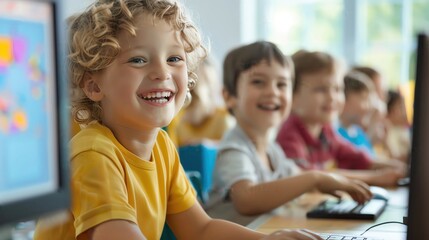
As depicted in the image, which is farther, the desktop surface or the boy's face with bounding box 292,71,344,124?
the boy's face with bounding box 292,71,344,124

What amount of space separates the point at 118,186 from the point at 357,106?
2.07m

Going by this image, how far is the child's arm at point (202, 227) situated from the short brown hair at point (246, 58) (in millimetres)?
569

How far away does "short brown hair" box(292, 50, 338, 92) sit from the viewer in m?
1.96

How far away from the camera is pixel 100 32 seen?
2.99 feet

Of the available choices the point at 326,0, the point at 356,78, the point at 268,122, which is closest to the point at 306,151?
the point at 268,122

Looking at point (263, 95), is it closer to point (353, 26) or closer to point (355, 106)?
point (355, 106)

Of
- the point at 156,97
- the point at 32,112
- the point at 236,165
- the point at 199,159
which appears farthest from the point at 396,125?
the point at 32,112

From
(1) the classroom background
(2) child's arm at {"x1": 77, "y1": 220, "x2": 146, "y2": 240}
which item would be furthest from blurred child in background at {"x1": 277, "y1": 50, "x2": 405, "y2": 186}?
(1) the classroom background

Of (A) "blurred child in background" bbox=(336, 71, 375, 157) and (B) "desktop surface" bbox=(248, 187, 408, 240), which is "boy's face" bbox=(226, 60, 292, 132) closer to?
(B) "desktop surface" bbox=(248, 187, 408, 240)

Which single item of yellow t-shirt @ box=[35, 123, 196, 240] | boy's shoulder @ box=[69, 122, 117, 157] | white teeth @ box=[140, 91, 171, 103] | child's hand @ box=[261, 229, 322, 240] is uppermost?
white teeth @ box=[140, 91, 171, 103]

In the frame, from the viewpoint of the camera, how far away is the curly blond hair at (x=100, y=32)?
0.91 m

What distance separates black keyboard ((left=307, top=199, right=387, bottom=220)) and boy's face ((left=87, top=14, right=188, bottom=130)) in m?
0.49

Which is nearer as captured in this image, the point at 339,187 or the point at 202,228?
the point at 202,228

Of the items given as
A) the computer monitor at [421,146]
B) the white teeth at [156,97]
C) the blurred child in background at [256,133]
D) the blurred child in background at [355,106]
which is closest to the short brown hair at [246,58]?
the blurred child in background at [256,133]
